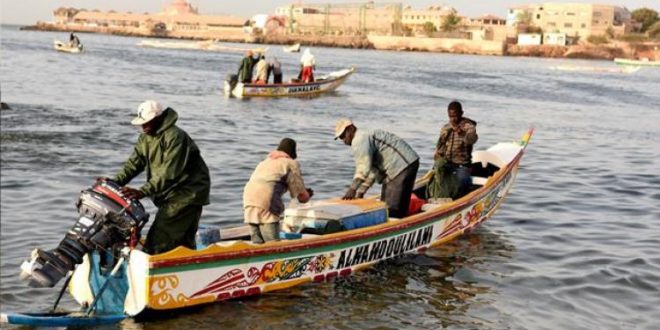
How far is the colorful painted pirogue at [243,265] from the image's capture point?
7848 mm

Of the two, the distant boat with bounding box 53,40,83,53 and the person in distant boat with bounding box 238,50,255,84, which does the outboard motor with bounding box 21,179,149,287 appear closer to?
the person in distant boat with bounding box 238,50,255,84

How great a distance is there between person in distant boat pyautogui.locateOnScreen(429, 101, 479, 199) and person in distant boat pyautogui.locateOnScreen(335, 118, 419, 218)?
1534mm

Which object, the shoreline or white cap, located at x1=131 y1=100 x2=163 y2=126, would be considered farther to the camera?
the shoreline

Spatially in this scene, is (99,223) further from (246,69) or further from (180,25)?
(180,25)

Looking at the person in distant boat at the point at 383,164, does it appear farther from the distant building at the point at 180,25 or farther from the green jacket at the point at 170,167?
the distant building at the point at 180,25

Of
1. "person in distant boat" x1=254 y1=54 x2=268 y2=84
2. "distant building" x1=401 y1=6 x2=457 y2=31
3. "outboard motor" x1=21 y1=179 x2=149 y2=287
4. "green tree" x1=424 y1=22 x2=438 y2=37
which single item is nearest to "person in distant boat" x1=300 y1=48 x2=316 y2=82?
"person in distant boat" x1=254 y1=54 x2=268 y2=84

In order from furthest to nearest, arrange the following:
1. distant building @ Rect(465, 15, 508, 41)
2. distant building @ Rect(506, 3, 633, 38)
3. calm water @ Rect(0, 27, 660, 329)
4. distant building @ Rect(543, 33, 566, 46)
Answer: distant building @ Rect(506, 3, 633, 38)
distant building @ Rect(465, 15, 508, 41)
distant building @ Rect(543, 33, 566, 46)
calm water @ Rect(0, 27, 660, 329)

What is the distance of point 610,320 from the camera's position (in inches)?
367

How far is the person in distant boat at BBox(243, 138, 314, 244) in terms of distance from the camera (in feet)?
29.5

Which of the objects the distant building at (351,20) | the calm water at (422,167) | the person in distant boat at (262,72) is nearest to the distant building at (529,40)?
the distant building at (351,20)

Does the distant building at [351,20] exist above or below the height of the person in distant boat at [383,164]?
above

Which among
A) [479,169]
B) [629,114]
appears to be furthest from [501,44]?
[479,169]

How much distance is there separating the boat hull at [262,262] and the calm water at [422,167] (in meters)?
0.19

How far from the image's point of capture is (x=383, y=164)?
1088 centimetres
